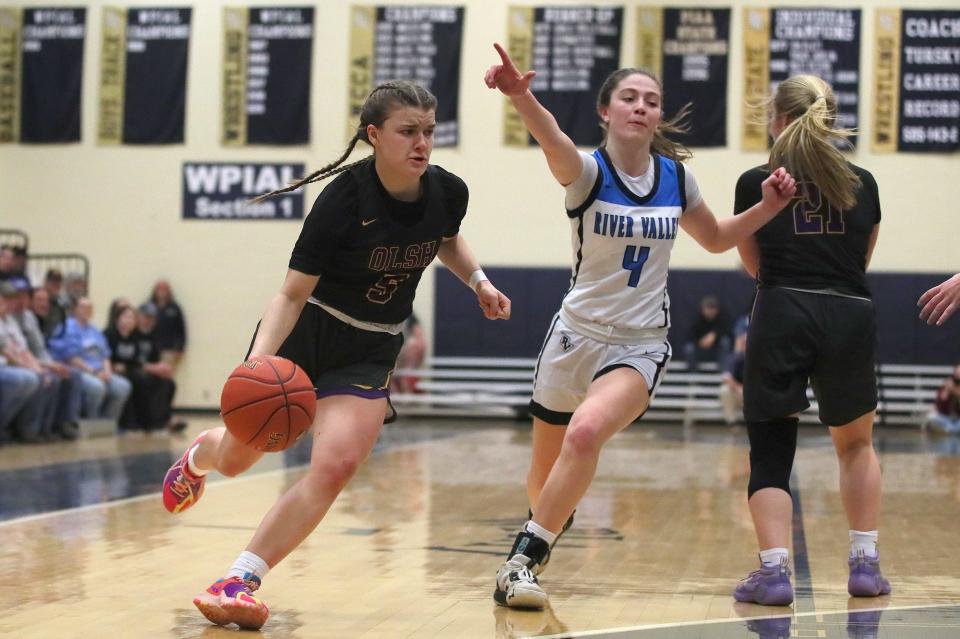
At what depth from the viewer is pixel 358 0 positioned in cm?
1855

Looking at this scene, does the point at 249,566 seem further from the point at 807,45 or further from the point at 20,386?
the point at 807,45

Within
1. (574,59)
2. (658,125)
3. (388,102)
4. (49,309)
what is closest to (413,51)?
(574,59)

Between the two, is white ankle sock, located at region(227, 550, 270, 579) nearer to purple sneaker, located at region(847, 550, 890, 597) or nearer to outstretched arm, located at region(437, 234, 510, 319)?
outstretched arm, located at region(437, 234, 510, 319)

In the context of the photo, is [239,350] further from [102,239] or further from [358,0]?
[358,0]

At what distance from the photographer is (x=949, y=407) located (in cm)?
1606

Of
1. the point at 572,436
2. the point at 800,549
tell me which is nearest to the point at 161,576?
the point at 572,436

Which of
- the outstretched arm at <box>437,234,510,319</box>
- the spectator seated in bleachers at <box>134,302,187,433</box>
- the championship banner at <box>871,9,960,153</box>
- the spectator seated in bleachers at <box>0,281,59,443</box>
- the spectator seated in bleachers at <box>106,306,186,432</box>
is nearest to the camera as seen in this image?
the outstretched arm at <box>437,234,510,319</box>

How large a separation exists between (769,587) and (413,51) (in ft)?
48.2

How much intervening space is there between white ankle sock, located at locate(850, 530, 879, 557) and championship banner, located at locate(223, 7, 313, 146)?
14755mm

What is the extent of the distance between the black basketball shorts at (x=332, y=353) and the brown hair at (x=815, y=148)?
166 cm

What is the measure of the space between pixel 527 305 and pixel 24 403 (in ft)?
25.1

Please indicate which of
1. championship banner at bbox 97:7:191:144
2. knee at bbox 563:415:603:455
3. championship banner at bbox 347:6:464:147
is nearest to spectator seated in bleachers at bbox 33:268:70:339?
championship banner at bbox 97:7:191:144

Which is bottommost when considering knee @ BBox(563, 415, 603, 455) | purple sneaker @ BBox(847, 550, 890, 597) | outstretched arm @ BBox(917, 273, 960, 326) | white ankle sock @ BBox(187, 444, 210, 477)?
purple sneaker @ BBox(847, 550, 890, 597)

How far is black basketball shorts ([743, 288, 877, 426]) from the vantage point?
4.72 m
